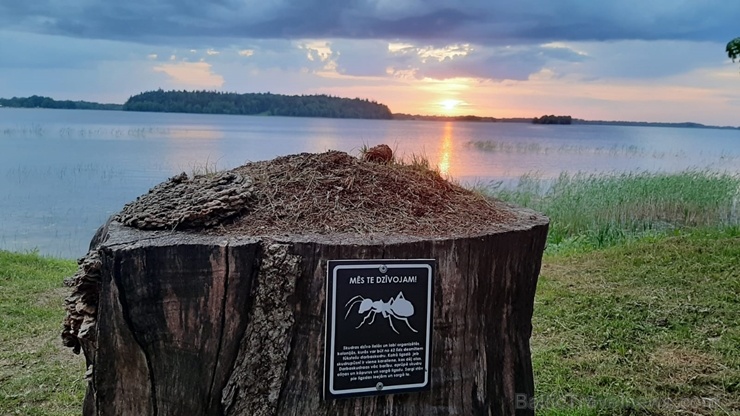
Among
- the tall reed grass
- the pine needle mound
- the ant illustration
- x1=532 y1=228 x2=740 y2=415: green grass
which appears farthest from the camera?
the tall reed grass

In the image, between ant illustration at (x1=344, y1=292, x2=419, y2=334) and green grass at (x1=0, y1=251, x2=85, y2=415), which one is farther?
green grass at (x1=0, y1=251, x2=85, y2=415)

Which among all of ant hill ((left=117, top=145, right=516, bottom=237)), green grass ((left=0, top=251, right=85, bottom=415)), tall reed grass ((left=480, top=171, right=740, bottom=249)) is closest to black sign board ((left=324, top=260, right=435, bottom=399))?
ant hill ((left=117, top=145, right=516, bottom=237))

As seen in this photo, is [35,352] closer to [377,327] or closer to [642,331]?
[377,327]

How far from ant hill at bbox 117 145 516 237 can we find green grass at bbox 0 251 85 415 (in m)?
1.87

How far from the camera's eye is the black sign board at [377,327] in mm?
1746

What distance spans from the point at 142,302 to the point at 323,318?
0.51 m

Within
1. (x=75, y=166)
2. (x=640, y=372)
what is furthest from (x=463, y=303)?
(x=75, y=166)

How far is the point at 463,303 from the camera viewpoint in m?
1.89

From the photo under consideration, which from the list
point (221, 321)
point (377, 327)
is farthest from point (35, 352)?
point (377, 327)

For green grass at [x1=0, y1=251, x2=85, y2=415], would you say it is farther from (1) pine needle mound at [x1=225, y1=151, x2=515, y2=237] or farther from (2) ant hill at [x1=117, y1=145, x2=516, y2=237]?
(1) pine needle mound at [x1=225, y1=151, x2=515, y2=237]

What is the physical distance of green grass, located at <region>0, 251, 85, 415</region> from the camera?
11.0 ft

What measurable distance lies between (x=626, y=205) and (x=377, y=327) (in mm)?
8947

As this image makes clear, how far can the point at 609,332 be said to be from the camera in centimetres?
422

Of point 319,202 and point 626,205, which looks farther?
point 626,205
